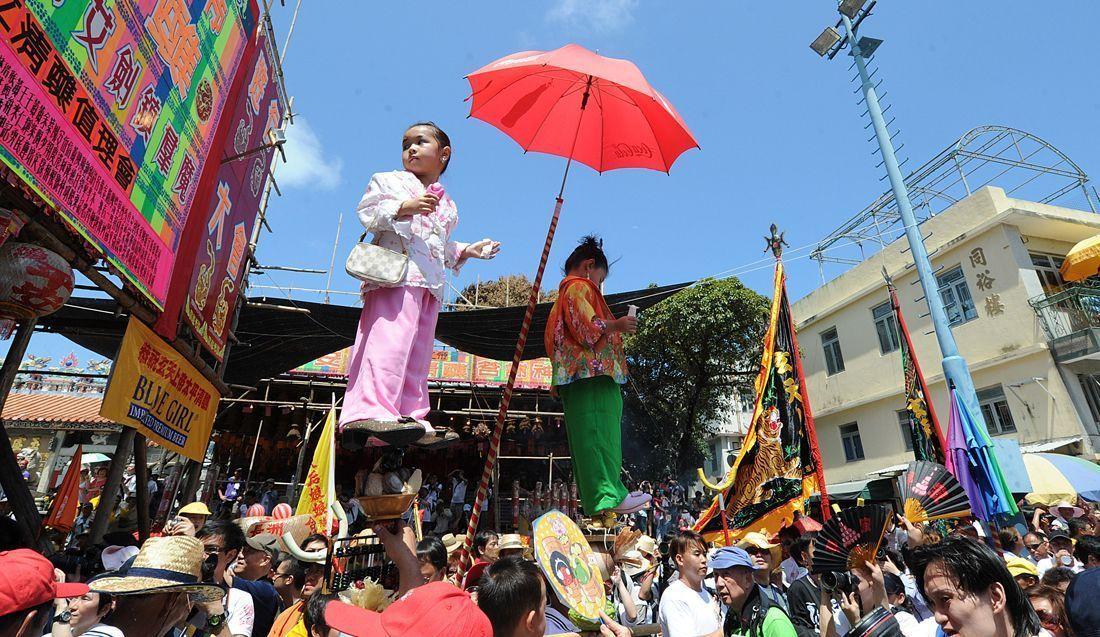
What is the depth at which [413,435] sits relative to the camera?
7.62 ft

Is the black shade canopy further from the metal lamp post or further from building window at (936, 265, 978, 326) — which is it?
building window at (936, 265, 978, 326)

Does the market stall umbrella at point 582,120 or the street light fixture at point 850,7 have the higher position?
the street light fixture at point 850,7

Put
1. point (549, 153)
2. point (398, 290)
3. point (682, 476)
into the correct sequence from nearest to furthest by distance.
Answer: point (398, 290) < point (549, 153) < point (682, 476)

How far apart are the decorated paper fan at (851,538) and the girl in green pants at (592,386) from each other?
3.45 ft

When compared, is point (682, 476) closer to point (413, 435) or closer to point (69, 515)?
point (69, 515)

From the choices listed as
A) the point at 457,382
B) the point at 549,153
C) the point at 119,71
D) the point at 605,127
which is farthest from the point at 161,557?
the point at 457,382

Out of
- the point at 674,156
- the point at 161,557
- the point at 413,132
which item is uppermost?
the point at 674,156

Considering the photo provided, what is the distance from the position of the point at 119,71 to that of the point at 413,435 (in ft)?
13.1

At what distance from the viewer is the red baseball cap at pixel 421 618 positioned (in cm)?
173

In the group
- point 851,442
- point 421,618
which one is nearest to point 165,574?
point 421,618

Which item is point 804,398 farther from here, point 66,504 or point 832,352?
point 832,352

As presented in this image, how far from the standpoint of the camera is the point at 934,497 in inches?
156

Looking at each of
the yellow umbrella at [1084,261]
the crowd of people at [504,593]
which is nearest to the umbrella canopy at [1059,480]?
the crowd of people at [504,593]

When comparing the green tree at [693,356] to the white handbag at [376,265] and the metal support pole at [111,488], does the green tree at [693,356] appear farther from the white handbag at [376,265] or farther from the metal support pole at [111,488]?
the white handbag at [376,265]
